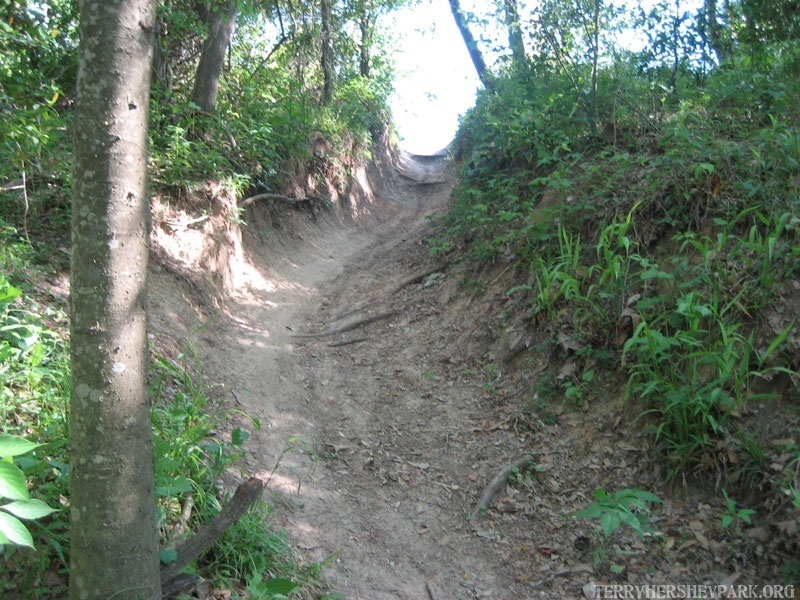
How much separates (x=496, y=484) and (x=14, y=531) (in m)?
3.74

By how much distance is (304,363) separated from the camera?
286 inches

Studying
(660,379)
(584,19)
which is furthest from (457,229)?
(660,379)

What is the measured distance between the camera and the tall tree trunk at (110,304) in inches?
90.3

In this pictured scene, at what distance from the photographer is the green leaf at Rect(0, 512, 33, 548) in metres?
2.01

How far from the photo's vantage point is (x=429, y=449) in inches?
222

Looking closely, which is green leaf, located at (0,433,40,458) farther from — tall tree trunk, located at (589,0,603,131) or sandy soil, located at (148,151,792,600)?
tall tree trunk, located at (589,0,603,131)

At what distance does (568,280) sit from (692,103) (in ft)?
12.6

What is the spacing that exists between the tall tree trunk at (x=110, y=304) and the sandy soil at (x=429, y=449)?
181 centimetres

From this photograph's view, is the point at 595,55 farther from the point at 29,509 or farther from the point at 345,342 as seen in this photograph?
the point at 29,509

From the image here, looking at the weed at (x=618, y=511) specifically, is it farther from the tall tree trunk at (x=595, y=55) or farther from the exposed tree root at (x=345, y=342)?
the tall tree trunk at (x=595, y=55)

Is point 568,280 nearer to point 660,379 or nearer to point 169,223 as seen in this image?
point 660,379

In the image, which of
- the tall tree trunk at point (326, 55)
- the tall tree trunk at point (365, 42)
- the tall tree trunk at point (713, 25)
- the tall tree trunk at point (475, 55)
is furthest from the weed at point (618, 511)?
the tall tree trunk at point (365, 42)

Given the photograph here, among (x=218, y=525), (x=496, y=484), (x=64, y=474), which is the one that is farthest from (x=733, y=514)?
(x=64, y=474)

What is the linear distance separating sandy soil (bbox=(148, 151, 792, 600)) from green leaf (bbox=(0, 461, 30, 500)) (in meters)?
→ 2.29
